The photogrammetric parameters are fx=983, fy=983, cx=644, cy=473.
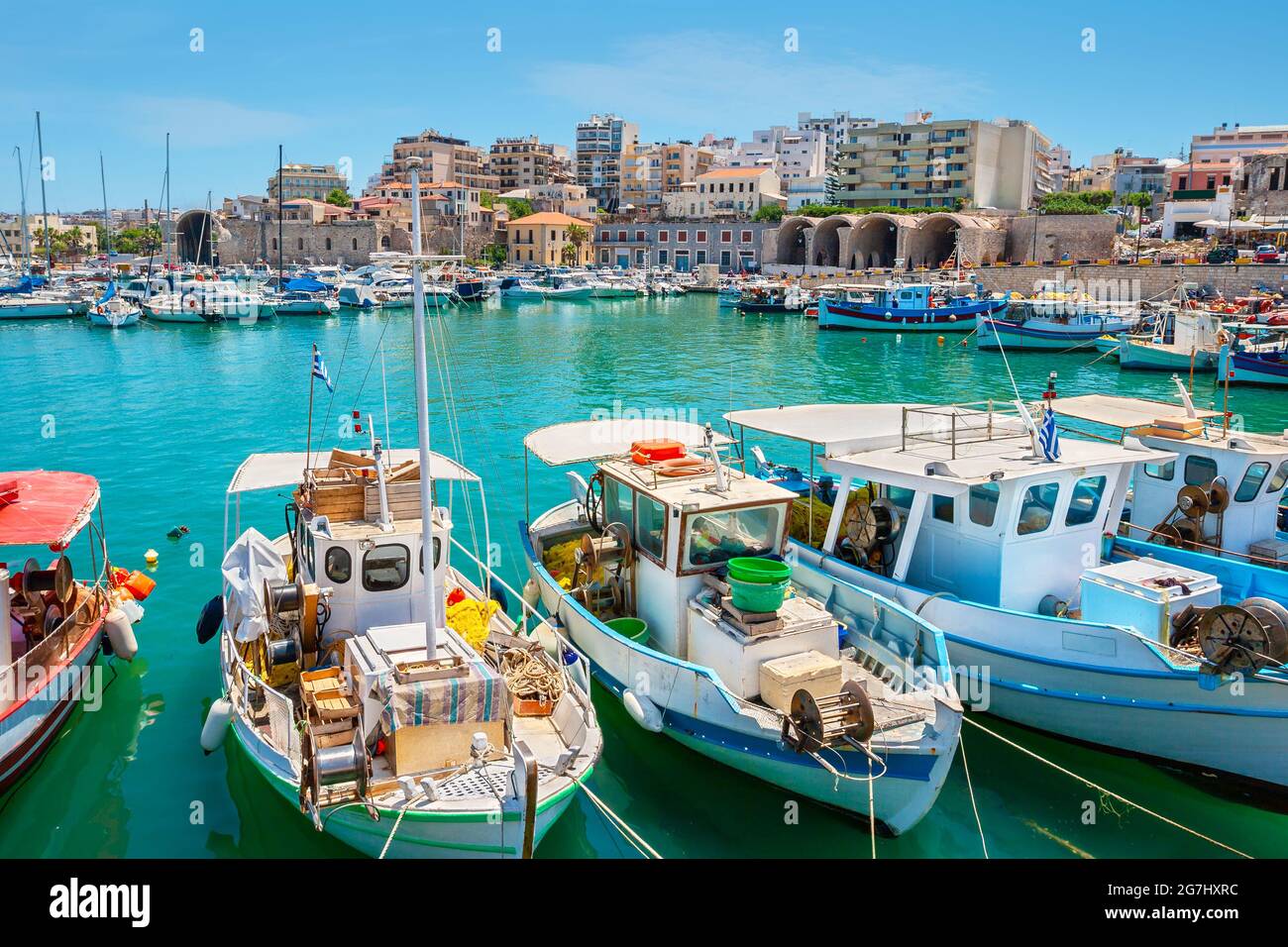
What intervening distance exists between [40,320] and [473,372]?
131ft

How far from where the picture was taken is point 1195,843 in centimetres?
900

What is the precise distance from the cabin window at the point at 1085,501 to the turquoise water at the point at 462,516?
256 centimetres

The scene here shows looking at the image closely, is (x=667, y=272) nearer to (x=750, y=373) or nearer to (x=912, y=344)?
(x=912, y=344)

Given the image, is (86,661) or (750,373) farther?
(750,373)

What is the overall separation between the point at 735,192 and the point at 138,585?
353 ft

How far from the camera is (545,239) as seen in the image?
4488 inches

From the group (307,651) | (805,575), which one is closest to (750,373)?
(805,575)

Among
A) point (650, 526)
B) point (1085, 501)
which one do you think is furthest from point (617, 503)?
point (1085, 501)

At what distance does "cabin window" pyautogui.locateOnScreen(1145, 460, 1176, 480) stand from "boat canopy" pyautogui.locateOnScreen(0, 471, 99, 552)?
13258 mm

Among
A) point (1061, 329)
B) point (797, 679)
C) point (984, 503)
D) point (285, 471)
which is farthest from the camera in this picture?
point (1061, 329)

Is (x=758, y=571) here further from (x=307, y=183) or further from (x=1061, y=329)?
(x=307, y=183)

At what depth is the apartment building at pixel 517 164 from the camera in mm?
144750

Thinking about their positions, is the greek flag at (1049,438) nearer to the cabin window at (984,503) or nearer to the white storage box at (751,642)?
the cabin window at (984,503)
